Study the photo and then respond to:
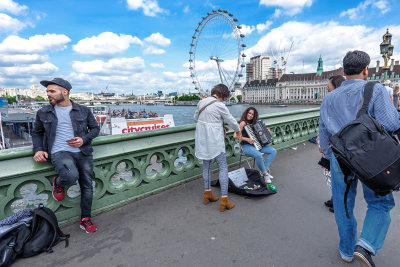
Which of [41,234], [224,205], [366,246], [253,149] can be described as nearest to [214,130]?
[224,205]

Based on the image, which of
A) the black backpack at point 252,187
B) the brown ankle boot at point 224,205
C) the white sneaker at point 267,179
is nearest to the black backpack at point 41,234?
the brown ankle boot at point 224,205

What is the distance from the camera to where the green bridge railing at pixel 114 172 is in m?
2.54

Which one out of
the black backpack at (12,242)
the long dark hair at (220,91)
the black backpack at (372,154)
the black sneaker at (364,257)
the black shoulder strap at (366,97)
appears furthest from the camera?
the long dark hair at (220,91)

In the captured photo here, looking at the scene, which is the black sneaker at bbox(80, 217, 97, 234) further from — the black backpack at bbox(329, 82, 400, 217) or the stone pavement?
the black backpack at bbox(329, 82, 400, 217)

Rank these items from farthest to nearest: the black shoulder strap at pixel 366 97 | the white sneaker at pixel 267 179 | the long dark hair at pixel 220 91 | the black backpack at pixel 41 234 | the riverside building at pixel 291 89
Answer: the riverside building at pixel 291 89 < the white sneaker at pixel 267 179 < the long dark hair at pixel 220 91 < the black backpack at pixel 41 234 < the black shoulder strap at pixel 366 97

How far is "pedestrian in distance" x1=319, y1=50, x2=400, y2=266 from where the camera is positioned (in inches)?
69.0

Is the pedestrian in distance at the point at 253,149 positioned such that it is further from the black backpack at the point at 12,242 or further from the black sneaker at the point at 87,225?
the black backpack at the point at 12,242

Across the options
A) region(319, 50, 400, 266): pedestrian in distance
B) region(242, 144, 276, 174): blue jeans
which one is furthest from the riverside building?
region(319, 50, 400, 266): pedestrian in distance

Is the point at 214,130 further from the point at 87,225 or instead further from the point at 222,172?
Answer: the point at 87,225

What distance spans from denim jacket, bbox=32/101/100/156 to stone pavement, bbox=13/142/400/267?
1025 millimetres

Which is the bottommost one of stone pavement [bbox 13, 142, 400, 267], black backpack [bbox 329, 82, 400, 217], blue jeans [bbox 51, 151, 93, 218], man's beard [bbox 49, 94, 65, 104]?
stone pavement [bbox 13, 142, 400, 267]

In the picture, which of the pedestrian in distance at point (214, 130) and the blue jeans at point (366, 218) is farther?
the pedestrian in distance at point (214, 130)

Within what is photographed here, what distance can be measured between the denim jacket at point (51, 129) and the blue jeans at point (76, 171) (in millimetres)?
108

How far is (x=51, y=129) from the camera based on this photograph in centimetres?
257
